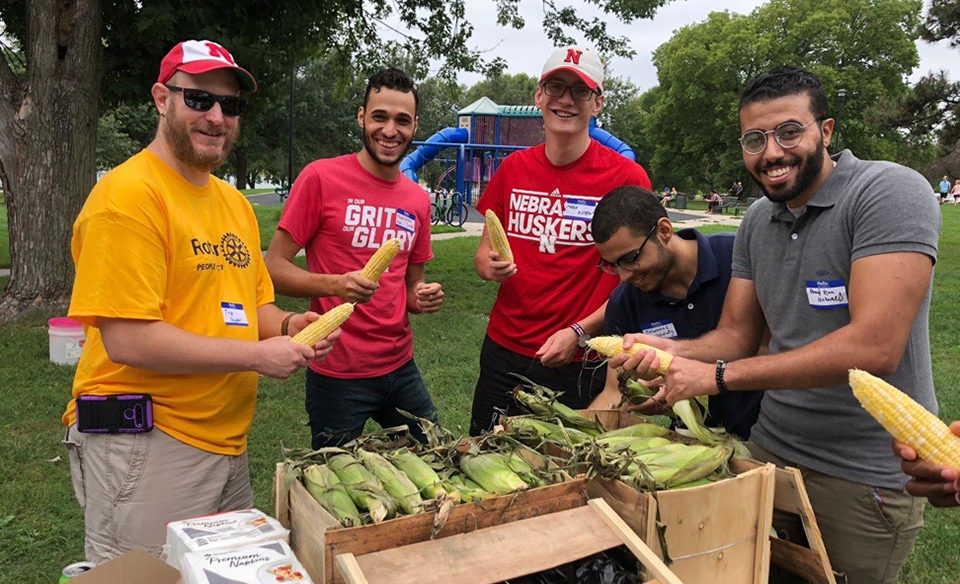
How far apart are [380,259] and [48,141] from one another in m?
7.58

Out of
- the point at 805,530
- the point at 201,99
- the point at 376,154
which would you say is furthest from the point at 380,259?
the point at 805,530

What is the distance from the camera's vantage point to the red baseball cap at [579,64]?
3656 millimetres

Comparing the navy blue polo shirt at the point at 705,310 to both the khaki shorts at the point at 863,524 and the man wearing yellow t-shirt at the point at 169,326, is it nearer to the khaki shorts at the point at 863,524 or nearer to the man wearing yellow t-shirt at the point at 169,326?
the khaki shorts at the point at 863,524

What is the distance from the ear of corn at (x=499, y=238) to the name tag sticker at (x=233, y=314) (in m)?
1.42

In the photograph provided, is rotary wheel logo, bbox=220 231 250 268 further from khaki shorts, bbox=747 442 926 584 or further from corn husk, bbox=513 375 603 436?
khaki shorts, bbox=747 442 926 584

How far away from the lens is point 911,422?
6.47ft

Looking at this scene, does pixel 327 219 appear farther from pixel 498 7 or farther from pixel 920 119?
pixel 920 119

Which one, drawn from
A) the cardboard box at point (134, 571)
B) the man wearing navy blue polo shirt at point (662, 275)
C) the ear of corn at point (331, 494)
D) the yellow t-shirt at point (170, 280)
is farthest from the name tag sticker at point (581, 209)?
the cardboard box at point (134, 571)

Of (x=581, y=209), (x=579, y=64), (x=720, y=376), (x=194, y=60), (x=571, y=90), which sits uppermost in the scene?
(x=579, y=64)

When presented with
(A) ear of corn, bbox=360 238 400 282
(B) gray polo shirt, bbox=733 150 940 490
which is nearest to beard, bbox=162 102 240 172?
(A) ear of corn, bbox=360 238 400 282

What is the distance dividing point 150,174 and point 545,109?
205 cm

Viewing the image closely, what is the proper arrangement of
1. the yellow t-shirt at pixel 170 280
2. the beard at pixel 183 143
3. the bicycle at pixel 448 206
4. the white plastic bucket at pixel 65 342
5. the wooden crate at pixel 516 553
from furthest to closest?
1. the bicycle at pixel 448 206
2. the white plastic bucket at pixel 65 342
3. the beard at pixel 183 143
4. the yellow t-shirt at pixel 170 280
5. the wooden crate at pixel 516 553

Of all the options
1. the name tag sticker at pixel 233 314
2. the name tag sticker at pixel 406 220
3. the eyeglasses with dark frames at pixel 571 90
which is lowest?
the name tag sticker at pixel 233 314

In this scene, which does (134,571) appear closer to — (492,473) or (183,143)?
(492,473)
